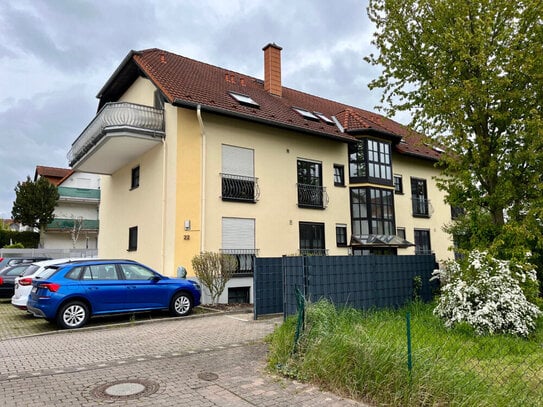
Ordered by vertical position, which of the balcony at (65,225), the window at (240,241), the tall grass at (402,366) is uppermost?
the balcony at (65,225)

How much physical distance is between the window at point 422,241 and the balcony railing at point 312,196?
742cm

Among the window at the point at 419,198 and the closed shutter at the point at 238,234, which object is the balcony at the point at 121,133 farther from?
the window at the point at 419,198

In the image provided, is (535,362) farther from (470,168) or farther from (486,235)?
(470,168)

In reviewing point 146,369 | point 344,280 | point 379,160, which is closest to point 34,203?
point 379,160

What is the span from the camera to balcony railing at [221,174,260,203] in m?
15.0

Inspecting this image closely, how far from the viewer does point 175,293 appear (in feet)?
36.4

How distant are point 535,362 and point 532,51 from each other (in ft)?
23.3

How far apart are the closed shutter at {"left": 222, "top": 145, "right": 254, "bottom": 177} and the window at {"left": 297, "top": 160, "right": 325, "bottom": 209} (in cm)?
252

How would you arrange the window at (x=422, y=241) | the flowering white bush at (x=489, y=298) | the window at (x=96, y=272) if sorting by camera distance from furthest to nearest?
the window at (x=422, y=241) < the window at (x=96, y=272) < the flowering white bush at (x=489, y=298)

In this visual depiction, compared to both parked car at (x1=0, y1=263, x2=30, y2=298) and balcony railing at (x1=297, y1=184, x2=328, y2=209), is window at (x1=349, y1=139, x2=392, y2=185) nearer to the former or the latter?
balcony railing at (x1=297, y1=184, x2=328, y2=209)

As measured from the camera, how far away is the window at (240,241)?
1481 centimetres

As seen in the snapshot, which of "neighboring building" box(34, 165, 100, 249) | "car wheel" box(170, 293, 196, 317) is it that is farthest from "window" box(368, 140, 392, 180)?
"neighboring building" box(34, 165, 100, 249)

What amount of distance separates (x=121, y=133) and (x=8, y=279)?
652 centimetres

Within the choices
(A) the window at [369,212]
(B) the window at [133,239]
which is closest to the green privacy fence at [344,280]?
(A) the window at [369,212]
